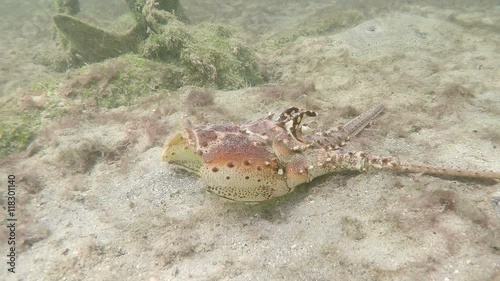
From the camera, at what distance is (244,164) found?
116 inches

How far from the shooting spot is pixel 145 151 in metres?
4.20

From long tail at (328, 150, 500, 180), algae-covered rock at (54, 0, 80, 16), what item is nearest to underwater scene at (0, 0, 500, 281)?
long tail at (328, 150, 500, 180)

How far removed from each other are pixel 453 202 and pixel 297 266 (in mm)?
1414

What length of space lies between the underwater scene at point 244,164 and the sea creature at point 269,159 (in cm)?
1

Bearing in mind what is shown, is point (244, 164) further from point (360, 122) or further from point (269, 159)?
point (360, 122)

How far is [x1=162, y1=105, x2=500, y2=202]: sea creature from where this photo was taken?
295 cm

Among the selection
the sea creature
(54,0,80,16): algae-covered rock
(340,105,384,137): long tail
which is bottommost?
(54,0,80,16): algae-covered rock

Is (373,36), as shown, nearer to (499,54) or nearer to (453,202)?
(499,54)

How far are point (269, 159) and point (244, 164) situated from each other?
0.23 meters

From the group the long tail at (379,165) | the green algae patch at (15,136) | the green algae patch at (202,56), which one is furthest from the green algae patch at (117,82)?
the long tail at (379,165)

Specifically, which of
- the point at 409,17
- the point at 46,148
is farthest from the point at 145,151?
the point at 409,17

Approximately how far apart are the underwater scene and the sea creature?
0.01 meters

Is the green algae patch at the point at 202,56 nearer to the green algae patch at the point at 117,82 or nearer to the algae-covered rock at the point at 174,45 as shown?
the algae-covered rock at the point at 174,45

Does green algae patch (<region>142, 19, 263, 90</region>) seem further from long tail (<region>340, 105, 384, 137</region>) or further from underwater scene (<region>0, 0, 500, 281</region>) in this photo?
long tail (<region>340, 105, 384, 137</region>)
